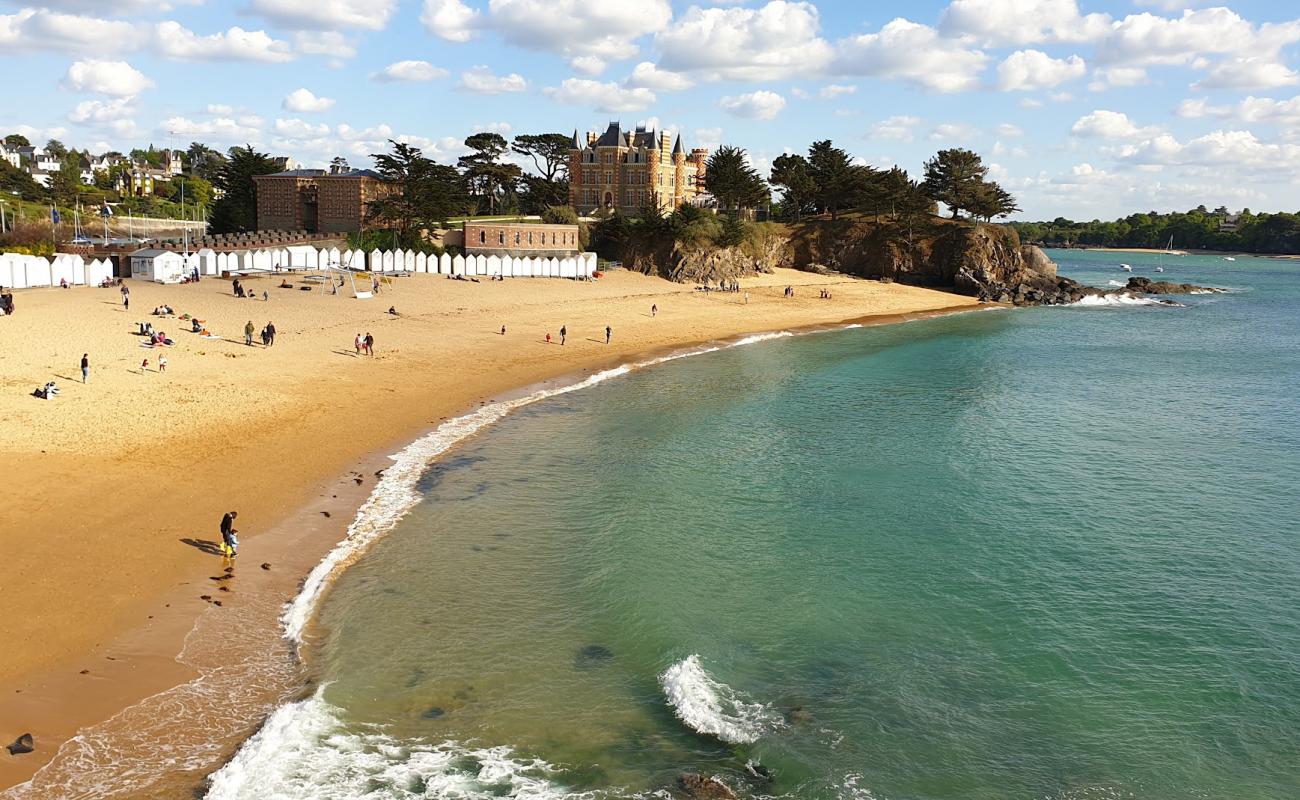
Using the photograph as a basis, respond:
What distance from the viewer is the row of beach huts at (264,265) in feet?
182

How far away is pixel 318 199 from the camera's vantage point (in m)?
84.1

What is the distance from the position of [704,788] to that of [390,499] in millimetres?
15502

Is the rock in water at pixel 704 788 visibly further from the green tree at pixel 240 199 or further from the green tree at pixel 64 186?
the green tree at pixel 64 186

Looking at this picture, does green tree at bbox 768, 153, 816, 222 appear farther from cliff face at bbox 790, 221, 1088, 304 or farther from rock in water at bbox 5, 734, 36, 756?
rock in water at bbox 5, 734, 36, 756

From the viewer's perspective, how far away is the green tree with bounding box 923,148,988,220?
104500 mm

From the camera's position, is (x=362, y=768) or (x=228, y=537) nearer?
(x=362, y=768)

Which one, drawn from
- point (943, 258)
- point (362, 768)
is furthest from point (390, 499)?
point (943, 258)

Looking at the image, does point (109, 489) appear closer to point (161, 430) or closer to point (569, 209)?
point (161, 430)

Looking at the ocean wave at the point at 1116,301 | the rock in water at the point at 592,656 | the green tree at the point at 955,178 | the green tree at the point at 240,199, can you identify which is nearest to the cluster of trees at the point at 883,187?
the green tree at the point at 955,178

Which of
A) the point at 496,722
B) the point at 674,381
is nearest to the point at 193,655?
the point at 496,722

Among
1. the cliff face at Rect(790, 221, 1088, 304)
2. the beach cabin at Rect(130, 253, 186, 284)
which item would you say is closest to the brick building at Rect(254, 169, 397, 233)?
the beach cabin at Rect(130, 253, 186, 284)

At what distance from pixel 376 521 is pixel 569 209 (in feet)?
238

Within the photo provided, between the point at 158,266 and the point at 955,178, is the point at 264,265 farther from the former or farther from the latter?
the point at 955,178

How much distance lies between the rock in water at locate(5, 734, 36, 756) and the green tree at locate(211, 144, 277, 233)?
85.2 meters
